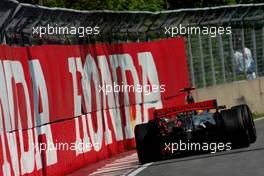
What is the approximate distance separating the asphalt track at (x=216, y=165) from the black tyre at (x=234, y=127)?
24 centimetres

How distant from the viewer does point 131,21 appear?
24.7 metres

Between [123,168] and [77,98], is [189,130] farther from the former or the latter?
[77,98]

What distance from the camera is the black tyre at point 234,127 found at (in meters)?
18.4

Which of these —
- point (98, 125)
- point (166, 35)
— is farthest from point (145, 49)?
point (98, 125)

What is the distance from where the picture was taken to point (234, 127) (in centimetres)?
1842

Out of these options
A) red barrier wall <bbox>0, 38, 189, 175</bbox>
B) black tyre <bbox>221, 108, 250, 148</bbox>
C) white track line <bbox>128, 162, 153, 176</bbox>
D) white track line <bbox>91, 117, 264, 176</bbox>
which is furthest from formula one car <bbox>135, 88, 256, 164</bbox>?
red barrier wall <bbox>0, 38, 189, 175</bbox>

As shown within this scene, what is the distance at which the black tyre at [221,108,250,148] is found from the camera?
60.4 feet

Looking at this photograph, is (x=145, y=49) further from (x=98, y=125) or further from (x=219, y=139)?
(x=219, y=139)

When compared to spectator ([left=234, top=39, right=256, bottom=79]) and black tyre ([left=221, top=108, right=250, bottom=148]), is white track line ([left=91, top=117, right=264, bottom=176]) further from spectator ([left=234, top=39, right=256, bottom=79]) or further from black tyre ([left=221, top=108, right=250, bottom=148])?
spectator ([left=234, top=39, right=256, bottom=79])

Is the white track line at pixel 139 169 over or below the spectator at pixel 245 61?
below

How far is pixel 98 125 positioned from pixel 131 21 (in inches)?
178

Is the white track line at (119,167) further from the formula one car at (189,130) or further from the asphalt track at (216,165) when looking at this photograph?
the formula one car at (189,130)

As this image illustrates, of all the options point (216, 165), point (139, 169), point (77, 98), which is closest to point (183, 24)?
point (77, 98)

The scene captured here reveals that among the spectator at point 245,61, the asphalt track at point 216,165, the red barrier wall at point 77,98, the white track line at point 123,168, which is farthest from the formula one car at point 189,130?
the spectator at point 245,61
